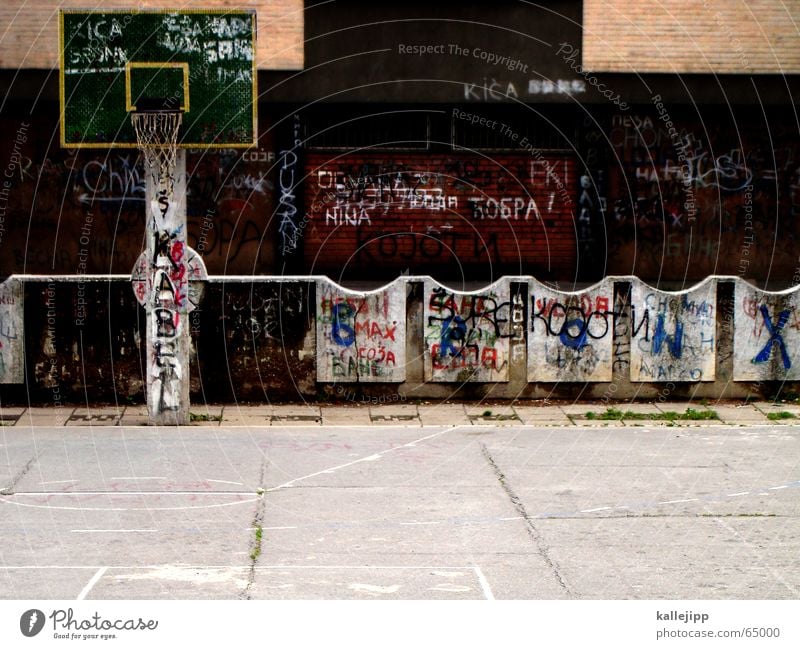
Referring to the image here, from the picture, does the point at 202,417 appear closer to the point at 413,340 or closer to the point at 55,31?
the point at 413,340

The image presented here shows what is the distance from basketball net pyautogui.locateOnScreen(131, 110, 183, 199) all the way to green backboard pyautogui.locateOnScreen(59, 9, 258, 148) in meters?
0.08

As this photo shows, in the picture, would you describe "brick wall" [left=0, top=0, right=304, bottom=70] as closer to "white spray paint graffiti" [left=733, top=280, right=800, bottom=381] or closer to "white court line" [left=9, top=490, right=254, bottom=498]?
"white spray paint graffiti" [left=733, top=280, right=800, bottom=381]

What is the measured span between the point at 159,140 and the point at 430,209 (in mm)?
8822

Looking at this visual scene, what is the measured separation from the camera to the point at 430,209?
21.0 m

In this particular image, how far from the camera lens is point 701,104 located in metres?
20.7

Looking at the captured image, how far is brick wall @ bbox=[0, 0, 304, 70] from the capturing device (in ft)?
66.3

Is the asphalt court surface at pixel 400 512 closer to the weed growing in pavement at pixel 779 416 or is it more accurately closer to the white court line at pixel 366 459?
the white court line at pixel 366 459

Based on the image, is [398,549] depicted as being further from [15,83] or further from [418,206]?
[15,83]

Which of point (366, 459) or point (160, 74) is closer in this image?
point (366, 459)

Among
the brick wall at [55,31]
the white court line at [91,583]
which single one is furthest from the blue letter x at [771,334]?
the brick wall at [55,31]

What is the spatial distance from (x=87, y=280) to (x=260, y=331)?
190 cm

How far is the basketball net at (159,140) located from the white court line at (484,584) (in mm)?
6206

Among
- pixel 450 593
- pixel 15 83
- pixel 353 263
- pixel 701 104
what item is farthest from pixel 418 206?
→ pixel 450 593

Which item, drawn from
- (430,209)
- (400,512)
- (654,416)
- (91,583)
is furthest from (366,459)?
(430,209)
